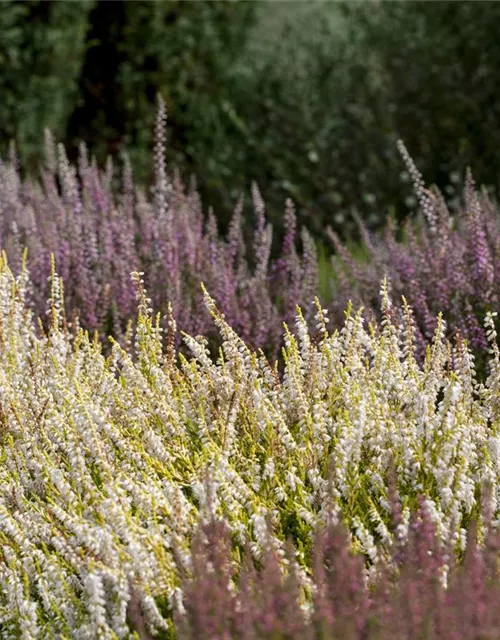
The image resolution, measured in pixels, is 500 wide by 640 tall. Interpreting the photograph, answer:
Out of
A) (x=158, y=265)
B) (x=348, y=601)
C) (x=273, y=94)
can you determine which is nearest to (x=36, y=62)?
(x=273, y=94)

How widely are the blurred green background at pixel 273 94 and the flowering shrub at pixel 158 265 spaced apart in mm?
2091

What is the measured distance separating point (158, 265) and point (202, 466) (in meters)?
2.14

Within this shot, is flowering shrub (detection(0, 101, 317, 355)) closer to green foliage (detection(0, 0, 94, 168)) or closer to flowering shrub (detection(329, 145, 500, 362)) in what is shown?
flowering shrub (detection(329, 145, 500, 362))

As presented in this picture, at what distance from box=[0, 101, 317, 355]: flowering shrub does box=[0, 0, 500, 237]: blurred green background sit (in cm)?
209

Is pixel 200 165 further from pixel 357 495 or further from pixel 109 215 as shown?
pixel 357 495

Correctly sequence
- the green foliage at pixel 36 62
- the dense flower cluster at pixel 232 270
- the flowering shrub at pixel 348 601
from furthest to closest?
the green foliage at pixel 36 62, the dense flower cluster at pixel 232 270, the flowering shrub at pixel 348 601

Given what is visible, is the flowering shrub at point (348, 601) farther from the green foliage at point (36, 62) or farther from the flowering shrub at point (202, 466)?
the green foliage at point (36, 62)

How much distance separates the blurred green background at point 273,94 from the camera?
23.1 feet

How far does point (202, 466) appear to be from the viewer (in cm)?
254

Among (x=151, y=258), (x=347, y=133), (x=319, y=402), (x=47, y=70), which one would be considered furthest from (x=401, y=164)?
(x=319, y=402)

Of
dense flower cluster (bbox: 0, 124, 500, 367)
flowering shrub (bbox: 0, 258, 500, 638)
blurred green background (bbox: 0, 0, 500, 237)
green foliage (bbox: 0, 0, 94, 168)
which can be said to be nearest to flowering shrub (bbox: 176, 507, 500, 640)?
flowering shrub (bbox: 0, 258, 500, 638)

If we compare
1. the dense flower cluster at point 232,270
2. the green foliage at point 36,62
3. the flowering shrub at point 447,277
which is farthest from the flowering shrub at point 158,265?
the green foliage at point 36,62

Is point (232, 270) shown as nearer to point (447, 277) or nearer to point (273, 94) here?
point (447, 277)

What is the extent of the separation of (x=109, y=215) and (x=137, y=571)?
10.4 ft
